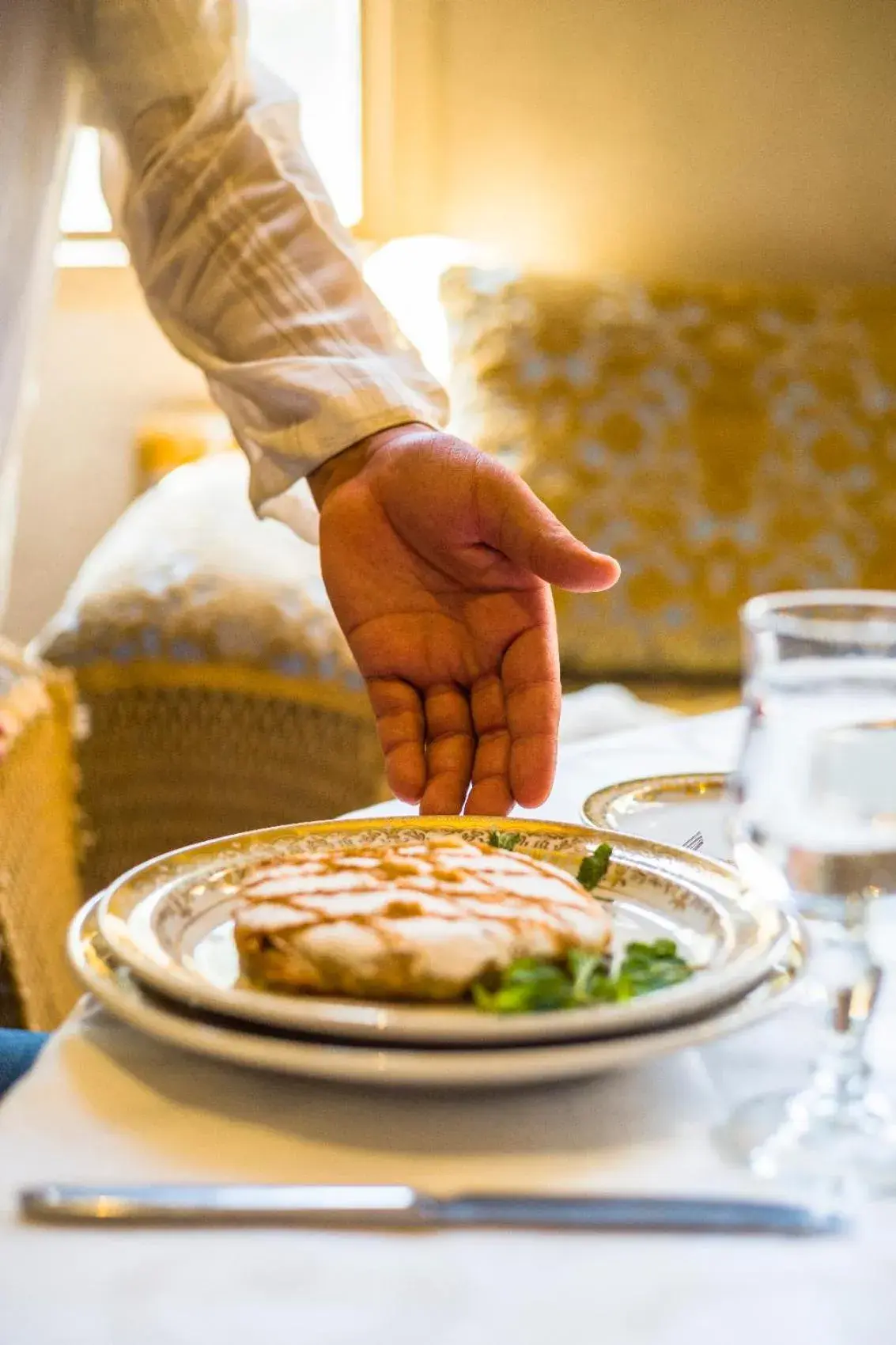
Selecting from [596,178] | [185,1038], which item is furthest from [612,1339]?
[596,178]

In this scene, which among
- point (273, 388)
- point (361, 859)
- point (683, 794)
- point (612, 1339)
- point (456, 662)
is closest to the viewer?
point (612, 1339)

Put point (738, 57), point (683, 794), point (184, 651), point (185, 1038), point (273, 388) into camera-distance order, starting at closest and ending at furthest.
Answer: point (185, 1038)
point (683, 794)
point (273, 388)
point (184, 651)
point (738, 57)

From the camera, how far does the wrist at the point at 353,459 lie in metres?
1.09

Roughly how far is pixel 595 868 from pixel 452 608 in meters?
0.39

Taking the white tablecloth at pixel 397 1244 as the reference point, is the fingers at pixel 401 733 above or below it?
below

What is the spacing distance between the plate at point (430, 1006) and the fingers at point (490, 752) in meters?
0.12

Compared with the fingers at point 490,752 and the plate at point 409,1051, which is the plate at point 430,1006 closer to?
the plate at point 409,1051

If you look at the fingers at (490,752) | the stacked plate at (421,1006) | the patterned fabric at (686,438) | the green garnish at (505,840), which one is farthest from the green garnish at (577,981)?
the patterned fabric at (686,438)

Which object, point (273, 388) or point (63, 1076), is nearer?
point (63, 1076)

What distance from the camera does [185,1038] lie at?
45 centimetres

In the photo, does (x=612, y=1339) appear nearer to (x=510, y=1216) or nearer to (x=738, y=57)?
(x=510, y=1216)

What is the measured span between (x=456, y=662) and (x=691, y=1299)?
62 centimetres

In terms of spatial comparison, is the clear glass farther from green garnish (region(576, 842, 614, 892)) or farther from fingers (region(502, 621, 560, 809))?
fingers (region(502, 621, 560, 809))

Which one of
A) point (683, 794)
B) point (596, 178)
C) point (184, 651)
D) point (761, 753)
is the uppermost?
point (596, 178)
